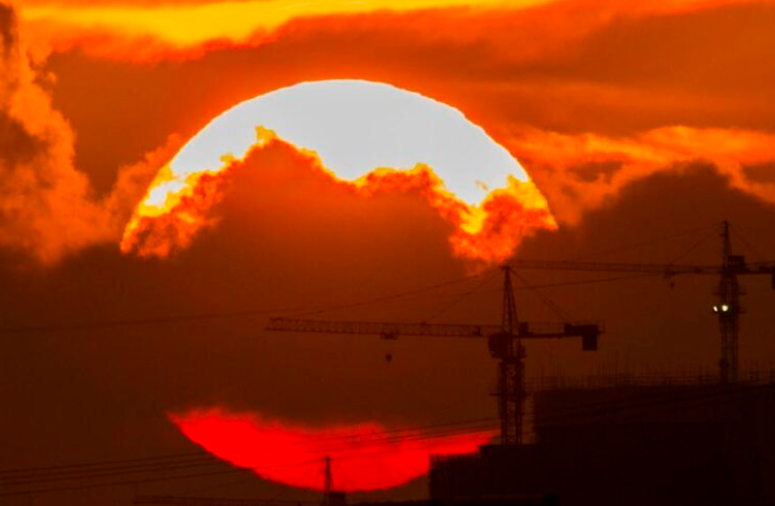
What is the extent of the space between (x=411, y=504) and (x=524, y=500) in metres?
7.23

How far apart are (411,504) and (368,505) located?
8408mm

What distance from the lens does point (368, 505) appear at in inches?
6029

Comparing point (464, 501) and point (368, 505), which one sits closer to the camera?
point (464, 501)

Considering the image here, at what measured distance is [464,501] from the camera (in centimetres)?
14200

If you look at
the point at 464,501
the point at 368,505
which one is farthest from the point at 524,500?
the point at 368,505

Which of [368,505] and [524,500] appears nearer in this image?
[524,500]

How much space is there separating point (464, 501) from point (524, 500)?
14.0 ft

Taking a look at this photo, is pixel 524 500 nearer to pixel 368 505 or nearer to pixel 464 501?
pixel 464 501

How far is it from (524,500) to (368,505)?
13.6 m

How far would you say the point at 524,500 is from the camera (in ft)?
472
